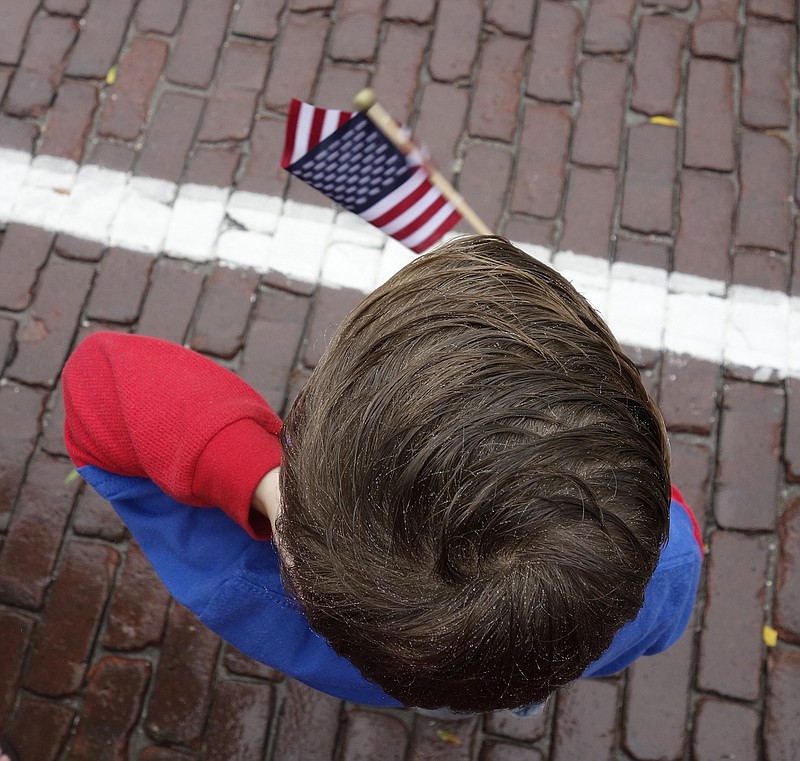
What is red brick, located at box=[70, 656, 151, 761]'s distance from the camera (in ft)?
9.11

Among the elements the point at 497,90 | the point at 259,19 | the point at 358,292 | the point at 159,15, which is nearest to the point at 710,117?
the point at 497,90

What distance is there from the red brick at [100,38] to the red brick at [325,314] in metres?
1.39

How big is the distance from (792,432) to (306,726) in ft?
6.59

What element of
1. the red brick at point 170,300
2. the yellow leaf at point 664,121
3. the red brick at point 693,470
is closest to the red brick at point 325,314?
the red brick at point 170,300

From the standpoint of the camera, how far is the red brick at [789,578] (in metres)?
2.81

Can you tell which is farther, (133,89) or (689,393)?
(133,89)

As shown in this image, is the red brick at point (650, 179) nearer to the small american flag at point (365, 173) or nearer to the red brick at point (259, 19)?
the small american flag at point (365, 173)

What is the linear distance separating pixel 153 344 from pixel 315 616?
0.83m

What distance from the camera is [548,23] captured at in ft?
11.5

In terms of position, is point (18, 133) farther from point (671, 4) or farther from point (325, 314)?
point (671, 4)

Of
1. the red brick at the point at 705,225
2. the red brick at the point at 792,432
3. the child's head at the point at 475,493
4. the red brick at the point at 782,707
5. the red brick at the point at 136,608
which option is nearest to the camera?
the child's head at the point at 475,493

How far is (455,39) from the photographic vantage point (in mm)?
3480

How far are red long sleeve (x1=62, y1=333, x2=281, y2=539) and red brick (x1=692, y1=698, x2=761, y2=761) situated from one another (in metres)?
1.90

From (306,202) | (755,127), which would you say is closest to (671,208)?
(755,127)
